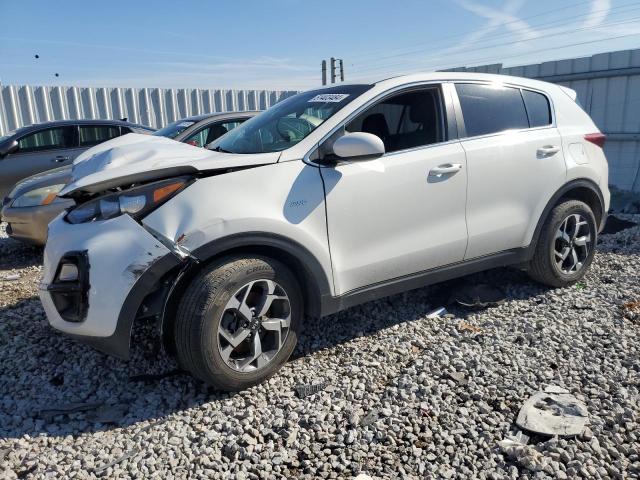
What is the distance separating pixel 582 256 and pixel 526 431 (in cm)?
238

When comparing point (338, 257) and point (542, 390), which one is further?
point (338, 257)

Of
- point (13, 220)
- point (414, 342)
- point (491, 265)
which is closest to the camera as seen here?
point (414, 342)

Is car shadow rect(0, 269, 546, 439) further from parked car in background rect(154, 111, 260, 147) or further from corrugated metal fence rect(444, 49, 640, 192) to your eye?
corrugated metal fence rect(444, 49, 640, 192)

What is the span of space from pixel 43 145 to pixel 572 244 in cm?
733

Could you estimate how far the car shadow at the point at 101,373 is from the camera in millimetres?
2695

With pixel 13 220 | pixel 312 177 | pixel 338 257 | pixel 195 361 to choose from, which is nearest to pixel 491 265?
pixel 338 257

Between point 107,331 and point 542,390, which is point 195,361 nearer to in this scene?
point 107,331

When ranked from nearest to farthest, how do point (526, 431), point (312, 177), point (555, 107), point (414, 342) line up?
point (526, 431)
point (312, 177)
point (414, 342)
point (555, 107)

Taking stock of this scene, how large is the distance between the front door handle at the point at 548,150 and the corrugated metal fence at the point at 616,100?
5.57m

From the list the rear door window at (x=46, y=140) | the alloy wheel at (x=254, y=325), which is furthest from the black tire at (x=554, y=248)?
the rear door window at (x=46, y=140)

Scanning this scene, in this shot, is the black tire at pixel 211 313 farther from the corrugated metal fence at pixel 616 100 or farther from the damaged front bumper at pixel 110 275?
the corrugated metal fence at pixel 616 100

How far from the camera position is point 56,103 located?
1204cm

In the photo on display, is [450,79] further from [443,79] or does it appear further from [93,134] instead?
[93,134]

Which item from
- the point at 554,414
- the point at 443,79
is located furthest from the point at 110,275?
the point at 443,79
